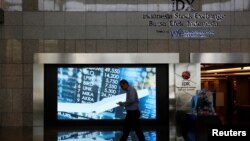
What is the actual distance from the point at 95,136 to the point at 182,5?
5997 mm

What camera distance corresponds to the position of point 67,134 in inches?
617

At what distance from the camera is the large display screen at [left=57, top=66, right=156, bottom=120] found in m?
18.2

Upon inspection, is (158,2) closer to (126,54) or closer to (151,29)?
(151,29)

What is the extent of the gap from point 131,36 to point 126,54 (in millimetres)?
658

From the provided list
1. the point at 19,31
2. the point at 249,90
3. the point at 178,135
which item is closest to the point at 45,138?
the point at 178,135

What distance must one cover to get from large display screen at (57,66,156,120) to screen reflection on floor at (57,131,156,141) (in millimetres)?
1980

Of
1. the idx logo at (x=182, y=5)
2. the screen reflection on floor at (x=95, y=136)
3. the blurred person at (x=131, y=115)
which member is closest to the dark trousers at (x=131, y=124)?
the blurred person at (x=131, y=115)

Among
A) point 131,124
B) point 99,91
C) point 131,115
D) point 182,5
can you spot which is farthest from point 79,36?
point 131,124

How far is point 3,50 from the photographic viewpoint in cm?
1788

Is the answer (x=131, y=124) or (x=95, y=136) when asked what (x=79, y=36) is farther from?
(x=131, y=124)

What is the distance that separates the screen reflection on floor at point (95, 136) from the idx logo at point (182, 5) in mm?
4665

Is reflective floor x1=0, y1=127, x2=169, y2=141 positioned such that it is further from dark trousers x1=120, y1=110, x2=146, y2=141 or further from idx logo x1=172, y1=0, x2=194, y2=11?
idx logo x1=172, y1=0, x2=194, y2=11

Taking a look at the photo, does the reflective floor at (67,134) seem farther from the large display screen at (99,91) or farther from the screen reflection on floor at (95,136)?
the large display screen at (99,91)

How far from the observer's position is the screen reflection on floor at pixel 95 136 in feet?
46.7
